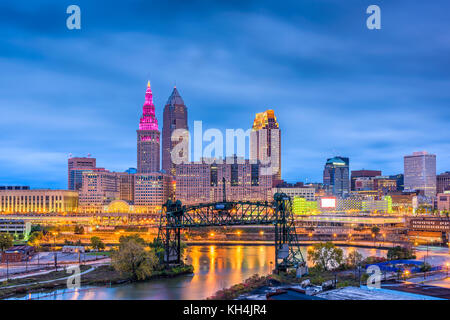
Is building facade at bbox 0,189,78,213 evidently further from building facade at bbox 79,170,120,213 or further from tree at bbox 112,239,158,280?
tree at bbox 112,239,158,280

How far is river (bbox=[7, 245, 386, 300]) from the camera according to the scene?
33.9m

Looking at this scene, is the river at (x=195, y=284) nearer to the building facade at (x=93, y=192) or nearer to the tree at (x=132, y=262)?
the tree at (x=132, y=262)

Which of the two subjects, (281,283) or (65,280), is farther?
(65,280)

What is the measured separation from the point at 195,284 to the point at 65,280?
36.6 ft

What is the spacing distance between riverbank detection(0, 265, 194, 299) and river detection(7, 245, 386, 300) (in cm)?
110

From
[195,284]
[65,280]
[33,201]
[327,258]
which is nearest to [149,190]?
[33,201]

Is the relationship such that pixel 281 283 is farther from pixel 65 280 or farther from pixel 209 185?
pixel 209 185

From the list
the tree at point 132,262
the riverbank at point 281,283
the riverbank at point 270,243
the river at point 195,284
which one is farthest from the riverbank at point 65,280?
the riverbank at point 270,243

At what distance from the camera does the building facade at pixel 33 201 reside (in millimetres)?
149875

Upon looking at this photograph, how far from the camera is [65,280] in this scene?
39.7 meters

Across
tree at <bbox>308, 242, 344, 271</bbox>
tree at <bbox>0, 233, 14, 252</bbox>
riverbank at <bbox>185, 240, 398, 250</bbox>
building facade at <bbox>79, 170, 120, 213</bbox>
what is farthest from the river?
building facade at <bbox>79, 170, 120, 213</bbox>

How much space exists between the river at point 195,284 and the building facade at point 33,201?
9953 centimetres

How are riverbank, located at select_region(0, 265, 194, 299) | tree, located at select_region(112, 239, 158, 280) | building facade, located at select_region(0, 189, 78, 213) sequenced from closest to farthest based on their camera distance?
riverbank, located at select_region(0, 265, 194, 299) < tree, located at select_region(112, 239, 158, 280) < building facade, located at select_region(0, 189, 78, 213)
